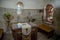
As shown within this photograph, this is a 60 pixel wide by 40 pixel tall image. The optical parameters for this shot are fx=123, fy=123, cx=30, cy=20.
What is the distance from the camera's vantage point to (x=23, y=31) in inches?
74.7

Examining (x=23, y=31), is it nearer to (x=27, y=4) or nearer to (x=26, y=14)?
(x=26, y=14)

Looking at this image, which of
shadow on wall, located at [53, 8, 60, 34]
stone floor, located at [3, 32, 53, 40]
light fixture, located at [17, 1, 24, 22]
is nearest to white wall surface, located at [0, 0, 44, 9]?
light fixture, located at [17, 1, 24, 22]

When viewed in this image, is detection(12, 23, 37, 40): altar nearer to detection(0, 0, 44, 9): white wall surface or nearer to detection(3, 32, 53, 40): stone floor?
detection(3, 32, 53, 40): stone floor

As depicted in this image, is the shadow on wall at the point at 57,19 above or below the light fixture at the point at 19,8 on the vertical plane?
below

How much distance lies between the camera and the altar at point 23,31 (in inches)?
74.2

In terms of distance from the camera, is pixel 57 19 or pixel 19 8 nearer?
pixel 19 8

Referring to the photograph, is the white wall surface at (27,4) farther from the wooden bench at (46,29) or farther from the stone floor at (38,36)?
the stone floor at (38,36)

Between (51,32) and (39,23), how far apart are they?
24cm

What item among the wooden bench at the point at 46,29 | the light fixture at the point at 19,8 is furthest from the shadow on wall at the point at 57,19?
the light fixture at the point at 19,8

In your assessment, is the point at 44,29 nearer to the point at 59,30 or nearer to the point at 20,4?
the point at 59,30

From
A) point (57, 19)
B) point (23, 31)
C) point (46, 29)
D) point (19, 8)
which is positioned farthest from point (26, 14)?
point (57, 19)

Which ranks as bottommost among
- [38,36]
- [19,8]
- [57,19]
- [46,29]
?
[38,36]

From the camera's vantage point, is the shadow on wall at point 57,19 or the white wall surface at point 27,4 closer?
the white wall surface at point 27,4

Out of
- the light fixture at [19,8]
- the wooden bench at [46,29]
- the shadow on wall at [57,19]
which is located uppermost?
the light fixture at [19,8]
